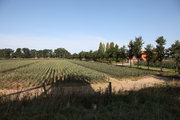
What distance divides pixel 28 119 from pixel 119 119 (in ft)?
9.52

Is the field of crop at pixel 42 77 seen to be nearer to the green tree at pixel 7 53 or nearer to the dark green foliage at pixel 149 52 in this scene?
the dark green foliage at pixel 149 52

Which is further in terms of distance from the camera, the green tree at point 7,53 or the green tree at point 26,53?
the green tree at point 26,53

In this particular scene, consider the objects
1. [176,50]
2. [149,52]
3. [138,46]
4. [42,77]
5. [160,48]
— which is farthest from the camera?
[138,46]

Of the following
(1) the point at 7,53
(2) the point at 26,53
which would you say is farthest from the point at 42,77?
(2) the point at 26,53

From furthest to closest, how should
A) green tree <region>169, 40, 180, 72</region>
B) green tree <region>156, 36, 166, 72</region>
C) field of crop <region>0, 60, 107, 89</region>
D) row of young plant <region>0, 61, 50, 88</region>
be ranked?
green tree <region>156, 36, 166, 72</region> < green tree <region>169, 40, 180, 72</region> < field of crop <region>0, 60, 107, 89</region> < row of young plant <region>0, 61, 50, 88</region>

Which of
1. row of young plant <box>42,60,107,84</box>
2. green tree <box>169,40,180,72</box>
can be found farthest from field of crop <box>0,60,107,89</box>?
green tree <box>169,40,180,72</box>

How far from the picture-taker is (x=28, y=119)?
2879 millimetres

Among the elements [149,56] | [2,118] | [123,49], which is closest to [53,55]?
[123,49]

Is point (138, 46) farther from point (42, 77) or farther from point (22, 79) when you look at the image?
point (22, 79)

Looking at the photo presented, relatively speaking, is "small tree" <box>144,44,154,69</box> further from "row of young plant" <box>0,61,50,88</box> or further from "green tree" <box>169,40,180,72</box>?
"row of young plant" <box>0,61,50,88</box>

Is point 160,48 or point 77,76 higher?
point 160,48

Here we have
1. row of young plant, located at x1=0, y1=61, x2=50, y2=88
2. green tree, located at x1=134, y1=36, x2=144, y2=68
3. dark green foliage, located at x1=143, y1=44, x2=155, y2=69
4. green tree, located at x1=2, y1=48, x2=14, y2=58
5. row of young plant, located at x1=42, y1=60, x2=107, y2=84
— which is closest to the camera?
row of young plant, located at x1=0, y1=61, x2=50, y2=88

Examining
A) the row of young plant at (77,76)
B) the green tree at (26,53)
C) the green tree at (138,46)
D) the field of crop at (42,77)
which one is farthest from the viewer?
the green tree at (26,53)

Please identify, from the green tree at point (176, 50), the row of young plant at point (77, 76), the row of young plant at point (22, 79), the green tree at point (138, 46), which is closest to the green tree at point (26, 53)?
the row of young plant at point (22, 79)
